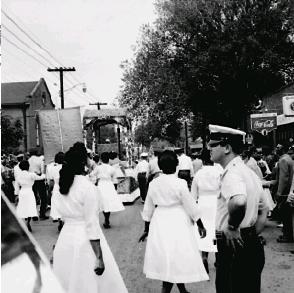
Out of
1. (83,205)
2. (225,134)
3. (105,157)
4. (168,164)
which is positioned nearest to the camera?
(225,134)

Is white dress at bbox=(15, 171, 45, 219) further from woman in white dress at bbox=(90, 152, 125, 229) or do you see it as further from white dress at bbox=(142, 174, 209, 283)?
white dress at bbox=(142, 174, 209, 283)

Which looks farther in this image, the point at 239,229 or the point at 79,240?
the point at 79,240

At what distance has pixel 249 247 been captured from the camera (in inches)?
161

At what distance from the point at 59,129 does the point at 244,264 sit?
30.5 feet

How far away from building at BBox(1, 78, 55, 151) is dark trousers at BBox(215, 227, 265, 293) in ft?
163

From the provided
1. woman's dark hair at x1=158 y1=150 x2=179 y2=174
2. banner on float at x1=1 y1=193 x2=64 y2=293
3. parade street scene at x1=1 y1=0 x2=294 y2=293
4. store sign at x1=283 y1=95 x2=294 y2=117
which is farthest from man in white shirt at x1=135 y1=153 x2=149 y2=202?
banner on float at x1=1 y1=193 x2=64 y2=293

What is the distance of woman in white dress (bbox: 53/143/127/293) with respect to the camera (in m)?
4.49

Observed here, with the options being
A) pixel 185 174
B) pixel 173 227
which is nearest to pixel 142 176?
pixel 185 174

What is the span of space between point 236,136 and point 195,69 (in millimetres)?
26658

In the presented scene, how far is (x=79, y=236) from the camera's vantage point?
4586 mm

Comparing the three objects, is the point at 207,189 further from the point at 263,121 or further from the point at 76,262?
the point at 263,121

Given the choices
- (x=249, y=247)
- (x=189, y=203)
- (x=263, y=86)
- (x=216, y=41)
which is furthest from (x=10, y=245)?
(x=263, y=86)

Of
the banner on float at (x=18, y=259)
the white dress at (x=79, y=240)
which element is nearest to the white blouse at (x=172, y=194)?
the white dress at (x=79, y=240)

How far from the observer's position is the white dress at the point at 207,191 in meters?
7.71
